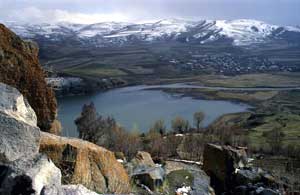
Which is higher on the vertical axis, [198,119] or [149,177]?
[149,177]

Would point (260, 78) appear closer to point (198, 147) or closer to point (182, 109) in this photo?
point (182, 109)

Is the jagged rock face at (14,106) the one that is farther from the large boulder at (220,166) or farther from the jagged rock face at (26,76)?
the large boulder at (220,166)

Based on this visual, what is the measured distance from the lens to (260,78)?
112562 millimetres

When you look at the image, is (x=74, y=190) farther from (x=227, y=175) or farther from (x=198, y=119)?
(x=198, y=119)

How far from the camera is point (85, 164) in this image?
534 centimetres

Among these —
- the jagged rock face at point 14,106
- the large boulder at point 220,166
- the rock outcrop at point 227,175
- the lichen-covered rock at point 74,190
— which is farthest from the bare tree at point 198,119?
the lichen-covered rock at point 74,190

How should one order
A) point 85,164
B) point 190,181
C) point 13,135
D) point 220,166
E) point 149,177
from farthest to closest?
1. point 220,166
2. point 190,181
3. point 149,177
4. point 85,164
5. point 13,135

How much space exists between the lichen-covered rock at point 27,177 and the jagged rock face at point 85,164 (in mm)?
1592

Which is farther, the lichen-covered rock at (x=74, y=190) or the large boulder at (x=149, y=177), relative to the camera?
the large boulder at (x=149, y=177)

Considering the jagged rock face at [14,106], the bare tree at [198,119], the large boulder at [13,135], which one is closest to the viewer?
the large boulder at [13,135]

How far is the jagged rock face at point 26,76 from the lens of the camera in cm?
684

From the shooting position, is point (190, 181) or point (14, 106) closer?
point (14, 106)

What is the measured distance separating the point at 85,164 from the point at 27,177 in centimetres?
259

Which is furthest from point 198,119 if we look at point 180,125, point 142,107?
point 142,107
